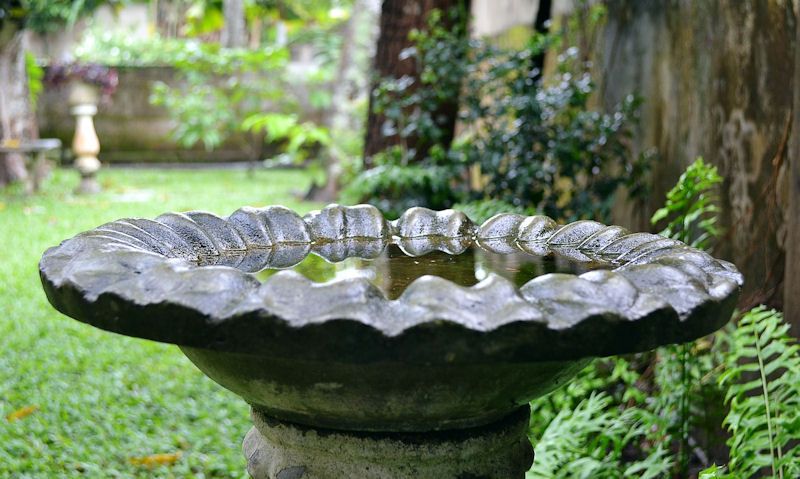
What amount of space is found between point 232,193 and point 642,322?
29.9 feet

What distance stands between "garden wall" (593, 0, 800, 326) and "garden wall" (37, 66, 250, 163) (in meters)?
10.4

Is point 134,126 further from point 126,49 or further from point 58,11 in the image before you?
point 58,11

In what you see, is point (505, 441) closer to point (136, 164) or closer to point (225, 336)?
point (225, 336)

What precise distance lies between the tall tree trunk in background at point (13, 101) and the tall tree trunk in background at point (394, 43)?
235 inches

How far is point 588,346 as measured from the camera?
1378mm

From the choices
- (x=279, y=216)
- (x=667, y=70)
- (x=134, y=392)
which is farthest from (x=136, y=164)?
(x=279, y=216)

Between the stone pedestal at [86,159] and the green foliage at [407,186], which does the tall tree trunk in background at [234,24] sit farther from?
the green foliage at [407,186]

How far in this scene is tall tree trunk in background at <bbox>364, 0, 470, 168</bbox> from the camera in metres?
5.51

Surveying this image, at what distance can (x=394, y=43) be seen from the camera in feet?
18.4

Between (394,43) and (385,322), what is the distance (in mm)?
4491

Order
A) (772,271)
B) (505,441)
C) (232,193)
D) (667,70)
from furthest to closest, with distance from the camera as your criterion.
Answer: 1. (232,193)
2. (667,70)
3. (772,271)
4. (505,441)

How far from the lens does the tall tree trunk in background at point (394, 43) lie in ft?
18.1

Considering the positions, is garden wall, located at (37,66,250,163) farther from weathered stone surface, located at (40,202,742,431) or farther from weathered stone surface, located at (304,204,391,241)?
weathered stone surface, located at (40,202,742,431)

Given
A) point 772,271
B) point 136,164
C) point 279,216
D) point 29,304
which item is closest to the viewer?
point 279,216
